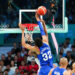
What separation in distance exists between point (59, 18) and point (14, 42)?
2593 millimetres

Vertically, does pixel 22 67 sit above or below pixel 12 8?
below

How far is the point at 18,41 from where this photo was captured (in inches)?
568

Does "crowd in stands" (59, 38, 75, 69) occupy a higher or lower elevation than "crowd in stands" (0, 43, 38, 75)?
higher

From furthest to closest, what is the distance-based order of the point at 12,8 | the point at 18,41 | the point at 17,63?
the point at 18,41 < the point at 12,8 < the point at 17,63

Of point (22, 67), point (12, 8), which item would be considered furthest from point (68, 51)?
point (12, 8)

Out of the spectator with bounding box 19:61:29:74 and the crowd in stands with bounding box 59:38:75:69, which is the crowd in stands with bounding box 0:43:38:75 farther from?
the crowd in stands with bounding box 59:38:75:69

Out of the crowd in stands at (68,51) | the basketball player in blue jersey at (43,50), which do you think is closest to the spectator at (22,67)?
the crowd in stands at (68,51)

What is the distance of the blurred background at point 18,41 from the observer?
12445 mm

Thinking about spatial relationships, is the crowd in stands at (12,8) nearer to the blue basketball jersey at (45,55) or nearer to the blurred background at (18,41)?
the blurred background at (18,41)

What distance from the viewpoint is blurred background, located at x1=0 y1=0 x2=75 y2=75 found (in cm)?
1245

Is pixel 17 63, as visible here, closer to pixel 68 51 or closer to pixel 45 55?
pixel 68 51

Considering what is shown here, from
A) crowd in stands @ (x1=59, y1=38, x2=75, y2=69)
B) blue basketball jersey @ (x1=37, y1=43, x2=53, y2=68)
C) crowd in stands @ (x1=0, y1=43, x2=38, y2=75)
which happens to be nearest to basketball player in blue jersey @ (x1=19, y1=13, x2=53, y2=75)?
blue basketball jersey @ (x1=37, y1=43, x2=53, y2=68)

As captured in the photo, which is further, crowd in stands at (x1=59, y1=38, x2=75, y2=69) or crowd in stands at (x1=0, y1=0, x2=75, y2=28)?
crowd in stands at (x1=0, y1=0, x2=75, y2=28)

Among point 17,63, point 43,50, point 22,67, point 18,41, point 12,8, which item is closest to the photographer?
point 43,50
